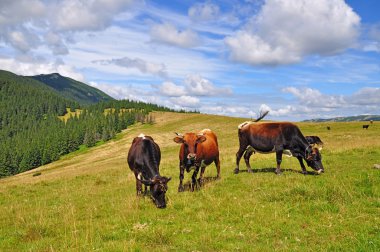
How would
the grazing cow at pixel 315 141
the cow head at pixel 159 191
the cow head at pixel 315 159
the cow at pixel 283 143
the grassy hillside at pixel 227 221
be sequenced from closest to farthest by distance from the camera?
the grassy hillside at pixel 227 221, the cow head at pixel 159 191, the cow head at pixel 315 159, the cow at pixel 283 143, the grazing cow at pixel 315 141

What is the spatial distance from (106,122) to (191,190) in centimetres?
16627

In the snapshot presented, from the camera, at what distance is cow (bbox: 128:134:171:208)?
38.9 ft

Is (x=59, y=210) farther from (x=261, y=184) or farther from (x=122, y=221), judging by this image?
(x=261, y=184)

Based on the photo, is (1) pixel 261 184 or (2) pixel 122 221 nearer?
(2) pixel 122 221

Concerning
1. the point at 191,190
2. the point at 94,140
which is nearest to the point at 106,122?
the point at 94,140

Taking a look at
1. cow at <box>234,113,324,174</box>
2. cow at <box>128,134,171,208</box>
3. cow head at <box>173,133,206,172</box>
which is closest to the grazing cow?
cow at <box>234,113,324,174</box>

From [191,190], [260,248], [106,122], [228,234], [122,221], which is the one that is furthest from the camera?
[106,122]

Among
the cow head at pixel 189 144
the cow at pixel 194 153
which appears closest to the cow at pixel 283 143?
the cow at pixel 194 153

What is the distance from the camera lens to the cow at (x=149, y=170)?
466 inches

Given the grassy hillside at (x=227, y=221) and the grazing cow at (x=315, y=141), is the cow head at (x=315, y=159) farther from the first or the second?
the grassy hillside at (x=227, y=221)

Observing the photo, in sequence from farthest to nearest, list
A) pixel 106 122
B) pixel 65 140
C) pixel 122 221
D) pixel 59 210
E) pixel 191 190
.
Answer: pixel 106 122 < pixel 65 140 < pixel 191 190 < pixel 59 210 < pixel 122 221

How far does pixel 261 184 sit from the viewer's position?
14.3m

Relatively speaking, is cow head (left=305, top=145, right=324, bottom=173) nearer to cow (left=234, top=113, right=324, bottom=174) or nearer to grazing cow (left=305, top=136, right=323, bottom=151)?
cow (left=234, top=113, right=324, bottom=174)

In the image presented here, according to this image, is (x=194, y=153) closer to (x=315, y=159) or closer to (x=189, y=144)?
(x=189, y=144)
